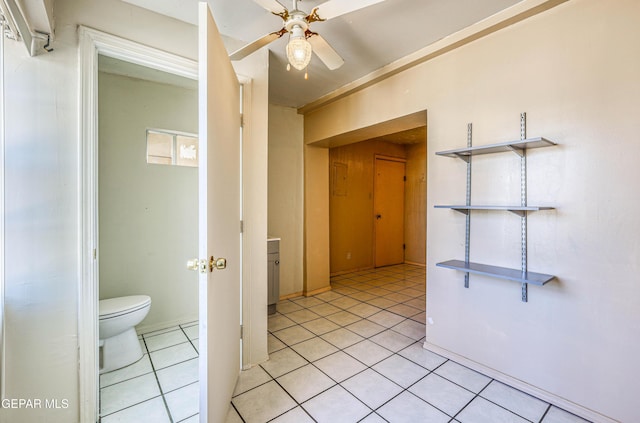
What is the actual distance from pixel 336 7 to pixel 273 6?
32 cm

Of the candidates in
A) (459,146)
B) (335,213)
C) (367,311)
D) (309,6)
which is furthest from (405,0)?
(335,213)

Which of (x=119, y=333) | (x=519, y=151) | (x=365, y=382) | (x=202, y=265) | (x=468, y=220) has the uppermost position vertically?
(x=519, y=151)

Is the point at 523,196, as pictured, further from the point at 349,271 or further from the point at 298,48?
the point at 349,271

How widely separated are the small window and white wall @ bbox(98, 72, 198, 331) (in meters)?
0.05

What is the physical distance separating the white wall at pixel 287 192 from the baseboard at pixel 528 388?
1891mm

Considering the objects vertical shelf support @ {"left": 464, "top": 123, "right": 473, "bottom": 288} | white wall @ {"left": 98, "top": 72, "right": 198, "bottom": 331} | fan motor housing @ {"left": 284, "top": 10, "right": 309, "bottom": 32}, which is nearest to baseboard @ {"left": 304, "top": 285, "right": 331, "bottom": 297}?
white wall @ {"left": 98, "top": 72, "right": 198, "bottom": 331}

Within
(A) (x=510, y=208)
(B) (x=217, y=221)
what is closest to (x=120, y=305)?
(B) (x=217, y=221)

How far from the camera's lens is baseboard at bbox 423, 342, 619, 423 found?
148cm

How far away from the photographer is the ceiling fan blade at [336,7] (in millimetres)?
1293

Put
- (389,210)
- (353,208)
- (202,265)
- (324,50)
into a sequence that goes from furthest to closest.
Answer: (389,210), (353,208), (324,50), (202,265)

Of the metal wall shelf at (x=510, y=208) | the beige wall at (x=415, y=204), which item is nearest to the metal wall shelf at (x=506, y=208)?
the metal wall shelf at (x=510, y=208)

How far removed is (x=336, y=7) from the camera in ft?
4.41

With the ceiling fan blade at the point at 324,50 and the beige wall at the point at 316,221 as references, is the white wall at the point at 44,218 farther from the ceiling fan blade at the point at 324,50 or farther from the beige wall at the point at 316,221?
A: the beige wall at the point at 316,221

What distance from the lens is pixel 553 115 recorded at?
1616 mm
